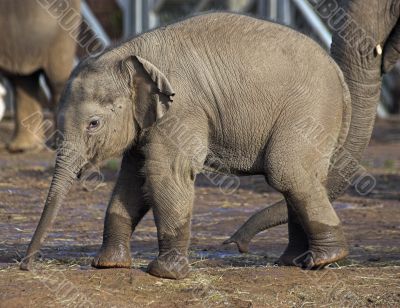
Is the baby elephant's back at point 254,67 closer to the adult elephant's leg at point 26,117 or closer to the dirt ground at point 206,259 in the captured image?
the dirt ground at point 206,259

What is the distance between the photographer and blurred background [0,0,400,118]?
20234mm

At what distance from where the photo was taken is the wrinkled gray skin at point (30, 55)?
15.1m

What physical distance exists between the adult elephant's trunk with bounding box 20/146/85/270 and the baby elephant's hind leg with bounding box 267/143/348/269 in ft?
A: 3.62

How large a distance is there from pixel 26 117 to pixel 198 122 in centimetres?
827

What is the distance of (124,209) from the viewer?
7457mm

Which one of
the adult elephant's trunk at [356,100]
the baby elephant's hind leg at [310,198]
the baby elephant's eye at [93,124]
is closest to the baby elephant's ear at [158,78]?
the baby elephant's eye at [93,124]

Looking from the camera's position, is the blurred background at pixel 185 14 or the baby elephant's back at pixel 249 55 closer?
the baby elephant's back at pixel 249 55

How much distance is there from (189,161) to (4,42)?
8629mm

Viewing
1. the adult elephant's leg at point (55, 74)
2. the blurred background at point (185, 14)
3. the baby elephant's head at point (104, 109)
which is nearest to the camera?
the baby elephant's head at point (104, 109)

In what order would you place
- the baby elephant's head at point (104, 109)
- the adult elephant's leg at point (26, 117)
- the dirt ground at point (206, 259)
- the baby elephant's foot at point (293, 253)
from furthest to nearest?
the adult elephant's leg at point (26, 117)
the baby elephant's foot at point (293, 253)
the baby elephant's head at point (104, 109)
the dirt ground at point (206, 259)

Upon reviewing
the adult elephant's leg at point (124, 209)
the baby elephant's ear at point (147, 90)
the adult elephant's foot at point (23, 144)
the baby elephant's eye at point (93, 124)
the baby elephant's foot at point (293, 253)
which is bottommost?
the adult elephant's foot at point (23, 144)

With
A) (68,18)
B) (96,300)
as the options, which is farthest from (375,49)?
(68,18)

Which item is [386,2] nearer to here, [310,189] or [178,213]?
[310,189]

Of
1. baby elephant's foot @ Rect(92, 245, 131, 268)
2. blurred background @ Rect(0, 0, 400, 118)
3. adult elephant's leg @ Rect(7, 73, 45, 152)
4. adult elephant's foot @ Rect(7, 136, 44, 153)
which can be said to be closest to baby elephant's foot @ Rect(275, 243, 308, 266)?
baby elephant's foot @ Rect(92, 245, 131, 268)
